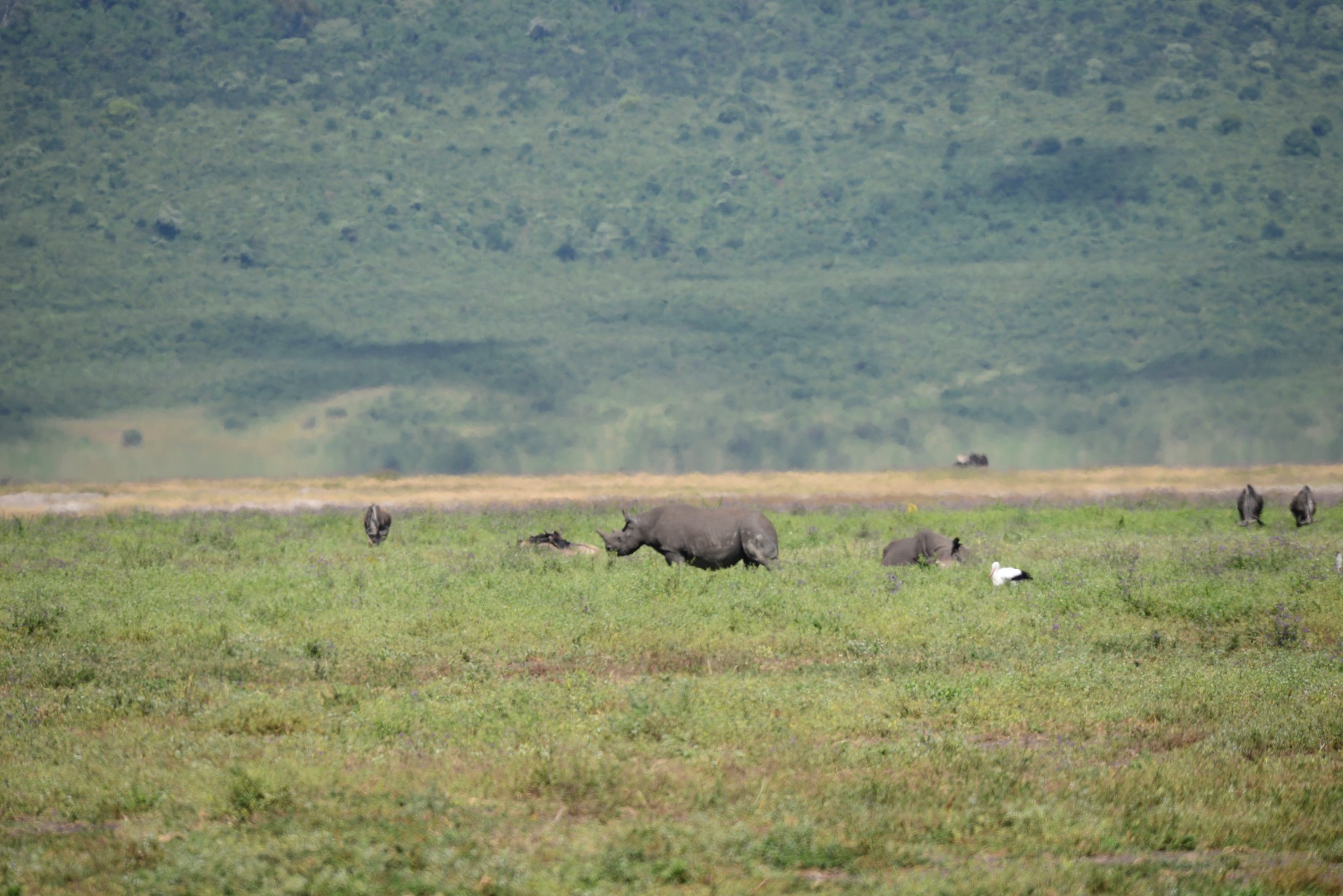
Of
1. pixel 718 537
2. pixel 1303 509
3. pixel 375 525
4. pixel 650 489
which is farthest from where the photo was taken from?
pixel 650 489

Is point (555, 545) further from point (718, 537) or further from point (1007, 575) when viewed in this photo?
point (1007, 575)

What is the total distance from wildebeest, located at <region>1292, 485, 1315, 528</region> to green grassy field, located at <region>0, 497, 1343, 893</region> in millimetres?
12134

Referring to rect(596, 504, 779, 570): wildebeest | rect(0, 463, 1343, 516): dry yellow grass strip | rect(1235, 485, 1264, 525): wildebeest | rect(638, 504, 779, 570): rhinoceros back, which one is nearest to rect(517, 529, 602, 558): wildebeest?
rect(596, 504, 779, 570): wildebeest

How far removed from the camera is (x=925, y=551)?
28.1m

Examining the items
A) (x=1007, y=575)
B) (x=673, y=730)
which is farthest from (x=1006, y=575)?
(x=673, y=730)

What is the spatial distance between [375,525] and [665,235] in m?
131

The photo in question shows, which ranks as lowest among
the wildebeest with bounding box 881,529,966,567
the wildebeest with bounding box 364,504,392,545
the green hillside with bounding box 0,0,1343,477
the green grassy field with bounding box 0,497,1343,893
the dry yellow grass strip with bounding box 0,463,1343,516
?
the green grassy field with bounding box 0,497,1343,893

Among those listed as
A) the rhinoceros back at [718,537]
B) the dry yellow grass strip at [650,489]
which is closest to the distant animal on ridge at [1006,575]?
the rhinoceros back at [718,537]

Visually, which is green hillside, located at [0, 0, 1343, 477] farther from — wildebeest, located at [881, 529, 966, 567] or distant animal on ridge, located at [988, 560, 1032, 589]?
distant animal on ridge, located at [988, 560, 1032, 589]

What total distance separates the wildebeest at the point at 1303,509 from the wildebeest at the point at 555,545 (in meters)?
19.2

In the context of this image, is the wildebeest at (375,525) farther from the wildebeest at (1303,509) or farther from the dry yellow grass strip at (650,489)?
the wildebeest at (1303,509)

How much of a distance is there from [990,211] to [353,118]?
76.5 metres

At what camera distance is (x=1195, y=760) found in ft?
44.5

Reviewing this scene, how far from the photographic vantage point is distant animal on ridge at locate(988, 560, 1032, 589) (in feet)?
80.7
